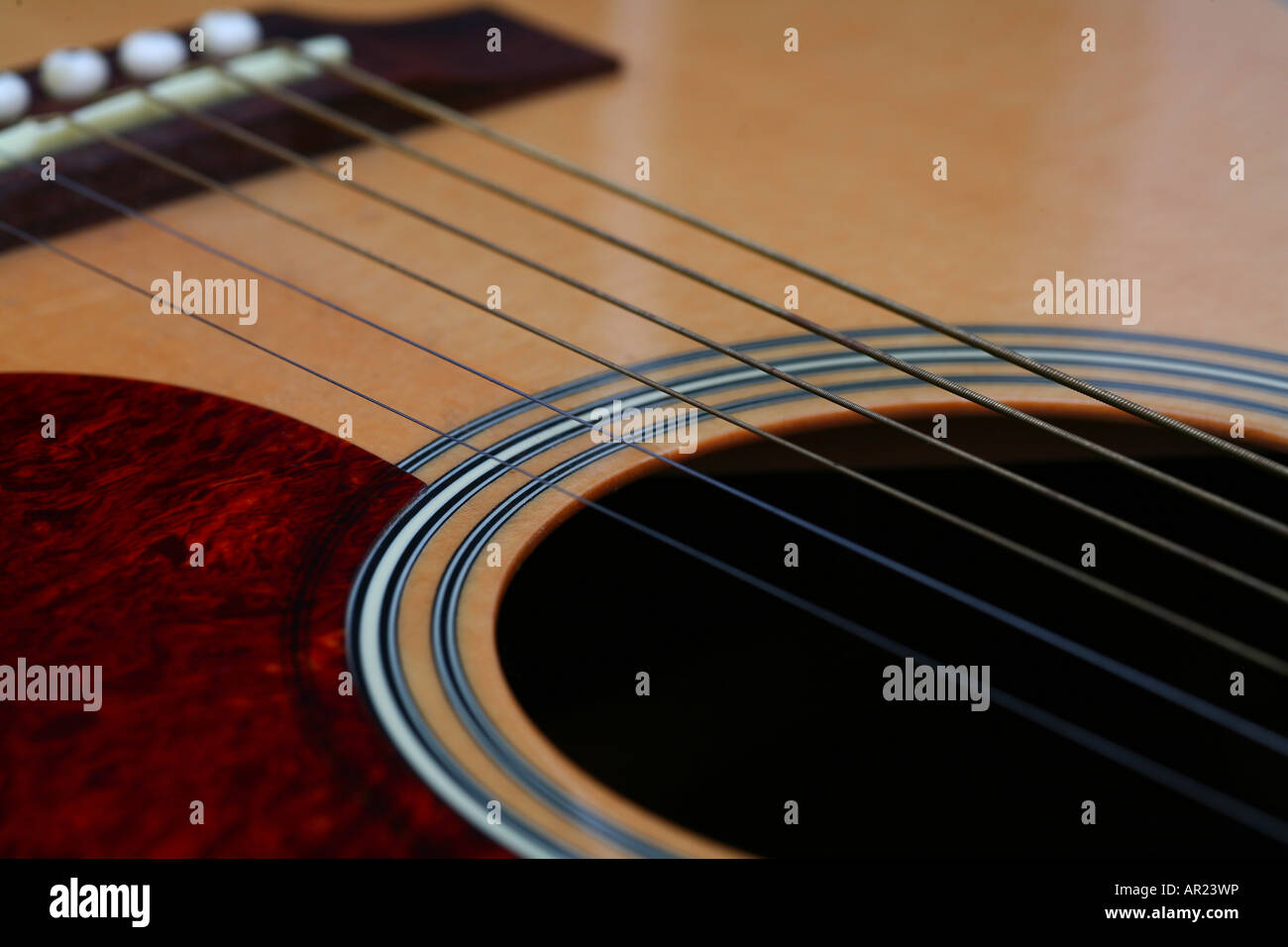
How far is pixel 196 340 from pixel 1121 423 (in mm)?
818

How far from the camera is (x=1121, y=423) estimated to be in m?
1.29

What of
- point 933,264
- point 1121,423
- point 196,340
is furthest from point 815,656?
point 196,340

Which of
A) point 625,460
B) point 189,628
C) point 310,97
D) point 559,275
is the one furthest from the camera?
point 310,97

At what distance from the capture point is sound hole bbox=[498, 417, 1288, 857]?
46.3 inches

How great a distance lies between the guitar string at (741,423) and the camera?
3.12 feet

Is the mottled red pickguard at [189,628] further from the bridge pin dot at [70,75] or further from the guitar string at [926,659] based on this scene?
the bridge pin dot at [70,75]

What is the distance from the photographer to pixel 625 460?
116cm

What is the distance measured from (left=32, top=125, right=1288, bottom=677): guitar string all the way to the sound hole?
0.03 meters

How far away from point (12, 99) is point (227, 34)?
0.26m

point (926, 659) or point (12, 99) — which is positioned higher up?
point (12, 99)

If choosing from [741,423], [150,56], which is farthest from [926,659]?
[150,56]

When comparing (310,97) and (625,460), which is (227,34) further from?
(625,460)

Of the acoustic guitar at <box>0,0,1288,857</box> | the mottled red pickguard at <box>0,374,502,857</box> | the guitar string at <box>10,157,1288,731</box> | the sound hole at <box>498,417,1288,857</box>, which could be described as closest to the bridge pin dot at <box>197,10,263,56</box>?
the acoustic guitar at <box>0,0,1288,857</box>
